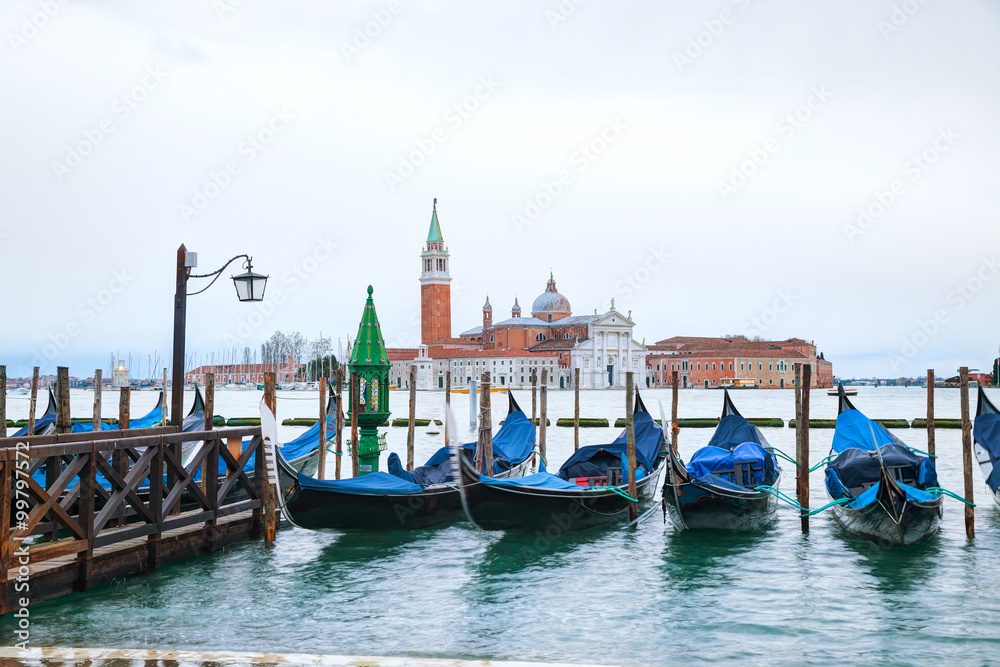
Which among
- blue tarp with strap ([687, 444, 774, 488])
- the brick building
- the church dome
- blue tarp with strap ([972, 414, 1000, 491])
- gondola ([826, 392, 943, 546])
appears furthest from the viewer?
the church dome

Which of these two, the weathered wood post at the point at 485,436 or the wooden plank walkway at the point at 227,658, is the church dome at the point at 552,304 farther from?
the wooden plank walkway at the point at 227,658

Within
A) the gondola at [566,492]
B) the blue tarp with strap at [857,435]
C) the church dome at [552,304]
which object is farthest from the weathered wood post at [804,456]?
the church dome at [552,304]

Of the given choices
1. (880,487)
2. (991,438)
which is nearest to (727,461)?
(880,487)

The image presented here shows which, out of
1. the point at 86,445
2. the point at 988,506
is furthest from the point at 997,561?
the point at 86,445

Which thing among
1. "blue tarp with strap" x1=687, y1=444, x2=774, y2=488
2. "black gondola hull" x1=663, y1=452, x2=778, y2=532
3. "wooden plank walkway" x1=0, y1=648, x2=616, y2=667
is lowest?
"wooden plank walkway" x1=0, y1=648, x2=616, y2=667

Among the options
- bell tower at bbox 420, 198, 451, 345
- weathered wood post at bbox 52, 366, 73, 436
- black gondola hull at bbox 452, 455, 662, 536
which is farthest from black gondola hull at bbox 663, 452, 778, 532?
bell tower at bbox 420, 198, 451, 345

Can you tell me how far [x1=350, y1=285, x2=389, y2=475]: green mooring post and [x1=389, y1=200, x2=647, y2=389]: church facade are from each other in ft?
184

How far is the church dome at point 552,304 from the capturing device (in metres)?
80.2

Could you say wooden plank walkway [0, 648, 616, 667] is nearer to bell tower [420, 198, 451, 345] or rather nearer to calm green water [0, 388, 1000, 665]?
calm green water [0, 388, 1000, 665]

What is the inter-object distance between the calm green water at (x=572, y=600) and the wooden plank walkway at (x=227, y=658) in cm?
Result: 39

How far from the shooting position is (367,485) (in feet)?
26.2

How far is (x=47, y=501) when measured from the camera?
205 inches

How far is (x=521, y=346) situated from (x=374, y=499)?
67.8m

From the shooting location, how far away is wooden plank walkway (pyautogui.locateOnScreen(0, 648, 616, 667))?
4.19m
